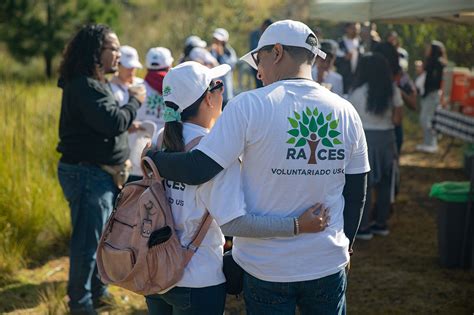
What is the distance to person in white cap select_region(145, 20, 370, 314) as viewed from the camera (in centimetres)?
272

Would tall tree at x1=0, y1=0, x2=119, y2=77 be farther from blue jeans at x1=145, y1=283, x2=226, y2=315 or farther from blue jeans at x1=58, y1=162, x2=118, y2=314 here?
blue jeans at x1=145, y1=283, x2=226, y2=315

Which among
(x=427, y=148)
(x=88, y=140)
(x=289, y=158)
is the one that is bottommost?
(x=427, y=148)

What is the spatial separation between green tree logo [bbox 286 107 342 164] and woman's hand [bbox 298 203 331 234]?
0.63ft

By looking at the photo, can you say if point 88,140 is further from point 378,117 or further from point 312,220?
point 378,117

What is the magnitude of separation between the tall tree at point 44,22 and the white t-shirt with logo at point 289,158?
1726 centimetres

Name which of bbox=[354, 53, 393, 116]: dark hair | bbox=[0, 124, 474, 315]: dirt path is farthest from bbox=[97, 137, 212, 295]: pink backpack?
bbox=[354, 53, 393, 116]: dark hair

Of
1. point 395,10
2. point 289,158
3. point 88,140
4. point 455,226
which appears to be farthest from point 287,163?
point 395,10

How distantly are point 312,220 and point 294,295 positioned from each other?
335 millimetres

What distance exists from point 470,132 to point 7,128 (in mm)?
6928

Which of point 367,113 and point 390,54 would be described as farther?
point 390,54

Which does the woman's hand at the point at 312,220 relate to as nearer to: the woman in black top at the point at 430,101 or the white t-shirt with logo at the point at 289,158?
the white t-shirt with logo at the point at 289,158

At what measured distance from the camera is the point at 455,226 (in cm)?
615

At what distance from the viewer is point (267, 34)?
2.87 m

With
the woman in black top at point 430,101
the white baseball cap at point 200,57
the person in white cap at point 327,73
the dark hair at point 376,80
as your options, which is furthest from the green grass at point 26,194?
the woman in black top at point 430,101
